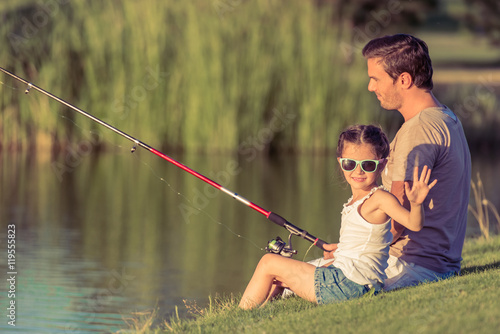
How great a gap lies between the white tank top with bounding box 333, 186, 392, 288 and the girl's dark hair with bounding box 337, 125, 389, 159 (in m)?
0.19

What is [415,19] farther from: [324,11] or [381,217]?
[381,217]

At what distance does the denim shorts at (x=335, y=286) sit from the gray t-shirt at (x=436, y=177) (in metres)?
0.39

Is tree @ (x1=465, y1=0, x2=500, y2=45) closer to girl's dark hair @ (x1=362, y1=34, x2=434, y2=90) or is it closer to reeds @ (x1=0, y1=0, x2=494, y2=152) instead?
reeds @ (x1=0, y1=0, x2=494, y2=152)

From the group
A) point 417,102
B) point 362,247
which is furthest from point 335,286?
point 417,102

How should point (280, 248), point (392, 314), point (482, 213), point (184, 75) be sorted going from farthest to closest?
1. point (184, 75)
2. point (482, 213)
3. point (280, 248)
4. point (392, 314)

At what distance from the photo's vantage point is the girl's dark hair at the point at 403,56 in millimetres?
4469

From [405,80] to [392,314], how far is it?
1215 mm

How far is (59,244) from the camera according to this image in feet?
27.0

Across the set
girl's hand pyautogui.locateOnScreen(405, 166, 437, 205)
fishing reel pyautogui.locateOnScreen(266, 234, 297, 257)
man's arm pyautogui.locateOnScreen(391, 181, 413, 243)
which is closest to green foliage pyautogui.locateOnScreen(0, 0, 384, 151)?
fishing reel pyautogui.locateOnScreen(266, 234, 297, 257)

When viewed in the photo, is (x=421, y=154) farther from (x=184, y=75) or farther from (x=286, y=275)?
(x=184, y=75)

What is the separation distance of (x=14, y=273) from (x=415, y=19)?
22129mm

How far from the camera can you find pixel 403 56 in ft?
14.6

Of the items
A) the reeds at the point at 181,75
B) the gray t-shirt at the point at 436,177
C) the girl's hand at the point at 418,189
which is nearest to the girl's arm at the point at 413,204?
the girl's hand at the point at 418,189

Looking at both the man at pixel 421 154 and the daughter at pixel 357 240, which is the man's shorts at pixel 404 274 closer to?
the man at pixel 421 154
